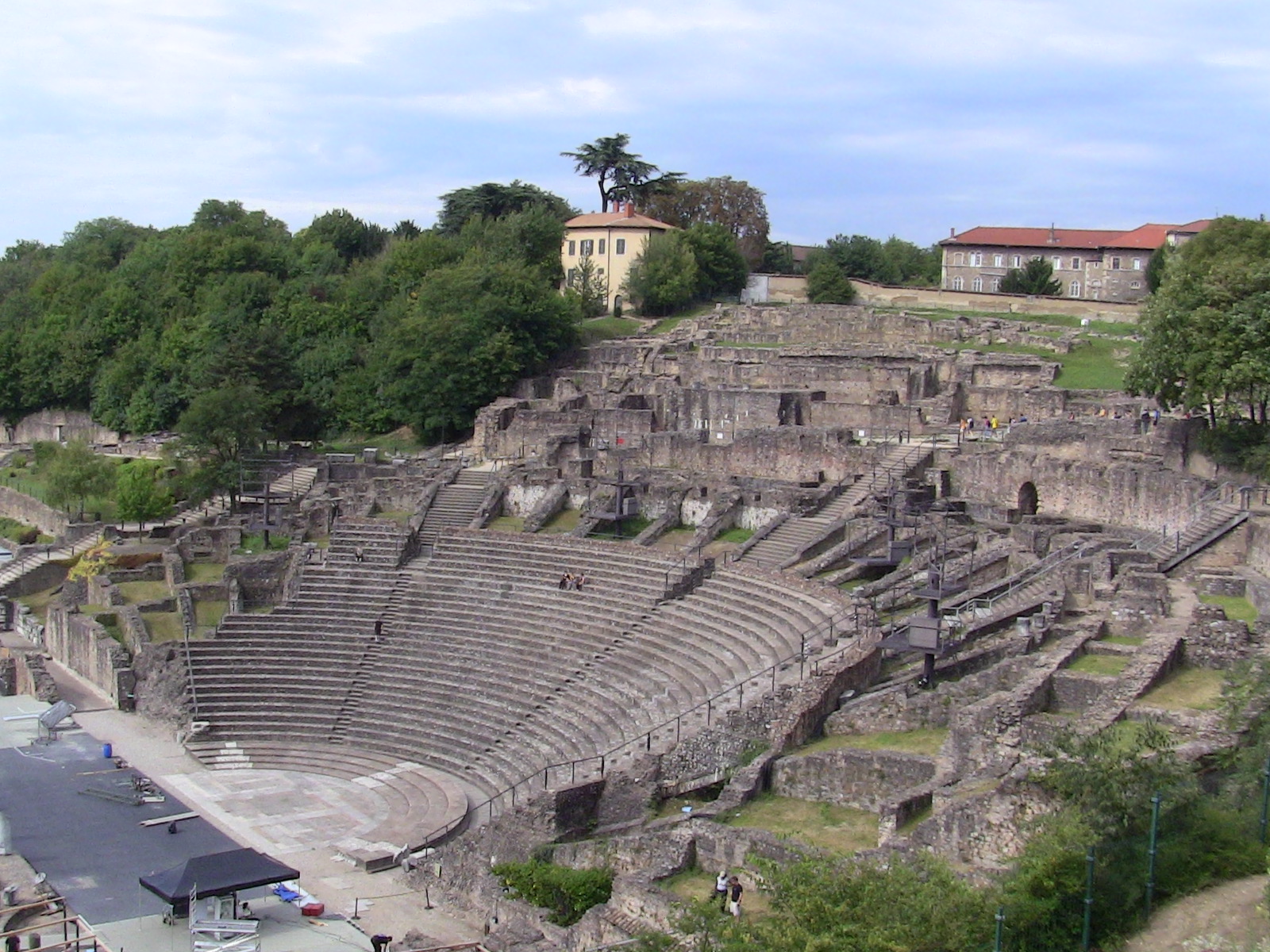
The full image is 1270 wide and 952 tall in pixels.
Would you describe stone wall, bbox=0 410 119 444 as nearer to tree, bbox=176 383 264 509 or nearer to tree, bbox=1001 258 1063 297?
tree, bbox=176 383 264 509

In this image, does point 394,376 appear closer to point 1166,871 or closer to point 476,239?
point 476,239

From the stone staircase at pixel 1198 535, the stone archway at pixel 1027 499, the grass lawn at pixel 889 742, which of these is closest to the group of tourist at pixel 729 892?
the grass lawn at pixel 889 742

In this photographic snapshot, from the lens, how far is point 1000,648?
25.6 m

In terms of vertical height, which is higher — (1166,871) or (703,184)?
(703,184)

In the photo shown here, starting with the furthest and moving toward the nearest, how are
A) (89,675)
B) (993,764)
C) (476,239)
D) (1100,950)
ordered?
1. (476,239)
2. (89,675)
3. (993,764)
4. (1100,950)

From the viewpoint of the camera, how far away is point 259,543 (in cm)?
4412

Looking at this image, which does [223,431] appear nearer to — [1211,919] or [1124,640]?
[1124,640]

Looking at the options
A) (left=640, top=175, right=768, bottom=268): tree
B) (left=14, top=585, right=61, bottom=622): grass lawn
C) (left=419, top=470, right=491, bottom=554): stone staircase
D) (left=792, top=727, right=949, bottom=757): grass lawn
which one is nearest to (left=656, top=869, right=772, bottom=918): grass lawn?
(left=792, top=727, right=949, bottom=757): grass lawn

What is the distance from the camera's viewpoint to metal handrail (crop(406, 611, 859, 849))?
26891 mm

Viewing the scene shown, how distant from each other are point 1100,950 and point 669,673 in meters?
15.4

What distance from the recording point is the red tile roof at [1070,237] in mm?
69188

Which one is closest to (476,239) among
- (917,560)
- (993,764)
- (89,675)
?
(89,675)

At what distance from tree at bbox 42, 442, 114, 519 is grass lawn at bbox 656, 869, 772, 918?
3833cm

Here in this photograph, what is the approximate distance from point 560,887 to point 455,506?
23.5 meters
